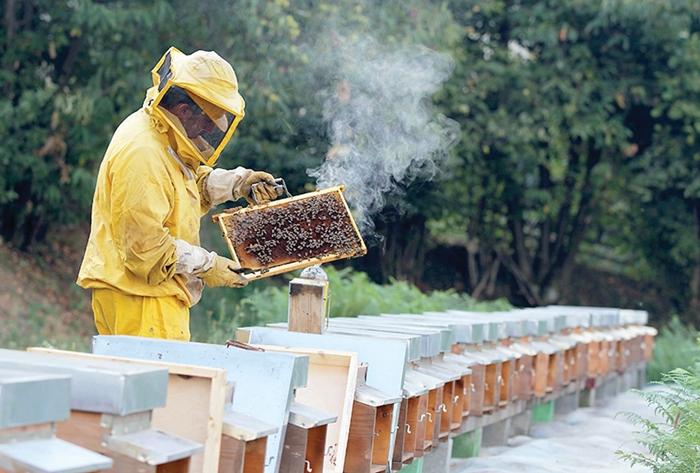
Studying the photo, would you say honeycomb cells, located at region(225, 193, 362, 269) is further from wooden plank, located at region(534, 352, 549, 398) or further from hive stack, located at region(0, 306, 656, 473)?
wooden plank, located at region(534, 352, 549, 398)

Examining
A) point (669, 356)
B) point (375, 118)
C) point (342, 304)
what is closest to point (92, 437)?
point (375, 118)

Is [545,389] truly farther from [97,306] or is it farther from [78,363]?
[78,363]

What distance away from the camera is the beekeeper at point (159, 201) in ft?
13.8

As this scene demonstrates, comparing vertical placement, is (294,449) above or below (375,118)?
below

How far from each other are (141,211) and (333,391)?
970 mm

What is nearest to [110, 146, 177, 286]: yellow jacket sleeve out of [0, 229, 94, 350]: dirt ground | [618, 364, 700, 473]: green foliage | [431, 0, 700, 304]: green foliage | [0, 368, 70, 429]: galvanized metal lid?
[0, 368, 70, 429]: galvanized metal lid

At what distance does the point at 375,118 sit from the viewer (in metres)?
8.63

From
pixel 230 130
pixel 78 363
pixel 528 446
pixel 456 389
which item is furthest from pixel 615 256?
pixel 78 363

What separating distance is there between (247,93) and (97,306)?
706cm

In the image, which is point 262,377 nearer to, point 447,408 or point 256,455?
point 256,455

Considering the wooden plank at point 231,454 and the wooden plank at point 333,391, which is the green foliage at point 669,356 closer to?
the wooden plank at point 333,391

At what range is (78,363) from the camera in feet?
9.87

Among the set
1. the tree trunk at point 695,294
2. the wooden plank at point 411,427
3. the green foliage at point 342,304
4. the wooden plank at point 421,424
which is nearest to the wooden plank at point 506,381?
the green foliage at point 342,304

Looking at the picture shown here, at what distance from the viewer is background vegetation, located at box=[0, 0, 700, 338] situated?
1159 centimetres
